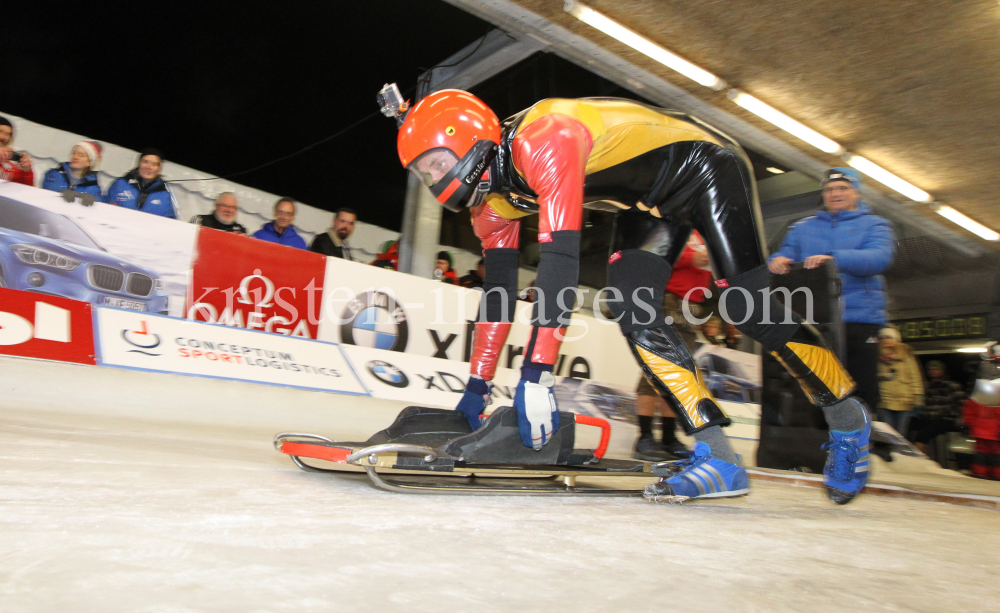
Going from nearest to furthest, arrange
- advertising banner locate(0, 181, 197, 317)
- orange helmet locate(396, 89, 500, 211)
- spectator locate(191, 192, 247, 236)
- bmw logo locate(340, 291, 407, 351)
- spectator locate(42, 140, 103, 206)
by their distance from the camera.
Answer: orange helmet locate(396, 89, 500, 211) → advertising banner locate(0, 181, 197, 317) → spectator locate(42, 140, 103, 206) → bmw logo locate(340, 291, 407, 351) → spectator locate(191, 192, 247, 236)

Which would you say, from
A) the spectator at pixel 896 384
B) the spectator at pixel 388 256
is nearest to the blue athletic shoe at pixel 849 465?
the spectator at pixel 896 384

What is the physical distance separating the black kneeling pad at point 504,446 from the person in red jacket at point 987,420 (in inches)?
259

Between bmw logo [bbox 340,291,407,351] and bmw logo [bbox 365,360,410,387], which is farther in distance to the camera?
bmw logo [bbox 340,291,407,351]

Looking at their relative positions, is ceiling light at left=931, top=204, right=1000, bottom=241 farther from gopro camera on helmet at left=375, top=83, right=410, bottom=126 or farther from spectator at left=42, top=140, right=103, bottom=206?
spectator at left=42, top=140, right=103, bottom=206

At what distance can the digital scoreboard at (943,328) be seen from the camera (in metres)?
11.9

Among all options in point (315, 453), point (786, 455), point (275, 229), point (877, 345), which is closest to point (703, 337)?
point (786, 455)

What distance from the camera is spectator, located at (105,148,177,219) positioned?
16.0 ft

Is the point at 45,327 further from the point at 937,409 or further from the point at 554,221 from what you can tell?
the point at 937,409

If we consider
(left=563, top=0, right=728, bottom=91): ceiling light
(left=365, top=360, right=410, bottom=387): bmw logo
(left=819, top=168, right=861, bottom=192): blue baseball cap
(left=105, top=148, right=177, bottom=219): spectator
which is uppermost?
(left=563, top=0, right=728, bottom=91): ceiling light

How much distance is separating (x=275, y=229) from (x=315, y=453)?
451 cm

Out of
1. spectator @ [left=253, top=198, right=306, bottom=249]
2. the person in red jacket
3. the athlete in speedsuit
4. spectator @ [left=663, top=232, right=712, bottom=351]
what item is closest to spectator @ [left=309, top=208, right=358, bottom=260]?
spectator @ [left=253, top=198, right=306, bottom=249]

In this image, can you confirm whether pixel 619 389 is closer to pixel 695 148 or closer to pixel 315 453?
pixel 695 148

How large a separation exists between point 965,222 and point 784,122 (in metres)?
5.90

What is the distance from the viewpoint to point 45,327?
3672 mm
